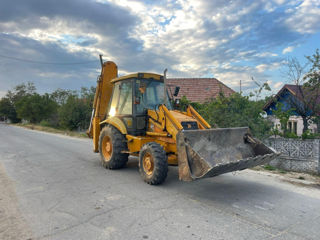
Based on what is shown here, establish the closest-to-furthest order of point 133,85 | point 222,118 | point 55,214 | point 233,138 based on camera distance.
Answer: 1. point 55,214
2. point 233,138
3. point 133,85
4. point 222,118

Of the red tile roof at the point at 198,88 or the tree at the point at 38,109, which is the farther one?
the tree at the point at 38,109

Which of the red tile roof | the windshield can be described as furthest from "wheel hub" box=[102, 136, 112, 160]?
the red tile roof

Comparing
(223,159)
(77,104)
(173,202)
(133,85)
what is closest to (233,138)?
(223,159)

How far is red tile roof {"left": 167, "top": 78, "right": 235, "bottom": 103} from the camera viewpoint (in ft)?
74.2

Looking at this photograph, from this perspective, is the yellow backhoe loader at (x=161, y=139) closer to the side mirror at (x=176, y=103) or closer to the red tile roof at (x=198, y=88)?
the side mirror at (x=176, y=103)

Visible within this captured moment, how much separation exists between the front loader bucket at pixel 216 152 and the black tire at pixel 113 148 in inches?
90.6

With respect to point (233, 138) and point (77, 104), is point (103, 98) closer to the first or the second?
point (233, 138)

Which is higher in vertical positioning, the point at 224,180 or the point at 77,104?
the point at 77,104

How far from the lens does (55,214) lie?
4234 mm

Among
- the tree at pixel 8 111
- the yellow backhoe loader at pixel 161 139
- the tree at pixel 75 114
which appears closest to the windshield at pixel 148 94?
the yellow backhoe loader at pixel 161 139

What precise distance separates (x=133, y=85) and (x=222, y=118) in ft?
16.5

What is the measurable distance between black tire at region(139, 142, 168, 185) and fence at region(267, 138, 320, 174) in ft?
14.8

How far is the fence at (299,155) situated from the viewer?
7.47m

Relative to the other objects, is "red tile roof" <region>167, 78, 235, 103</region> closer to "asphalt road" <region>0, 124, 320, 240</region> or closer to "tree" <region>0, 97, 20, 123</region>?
"asphalt road" <region>0, 124, 320, 240</region>
